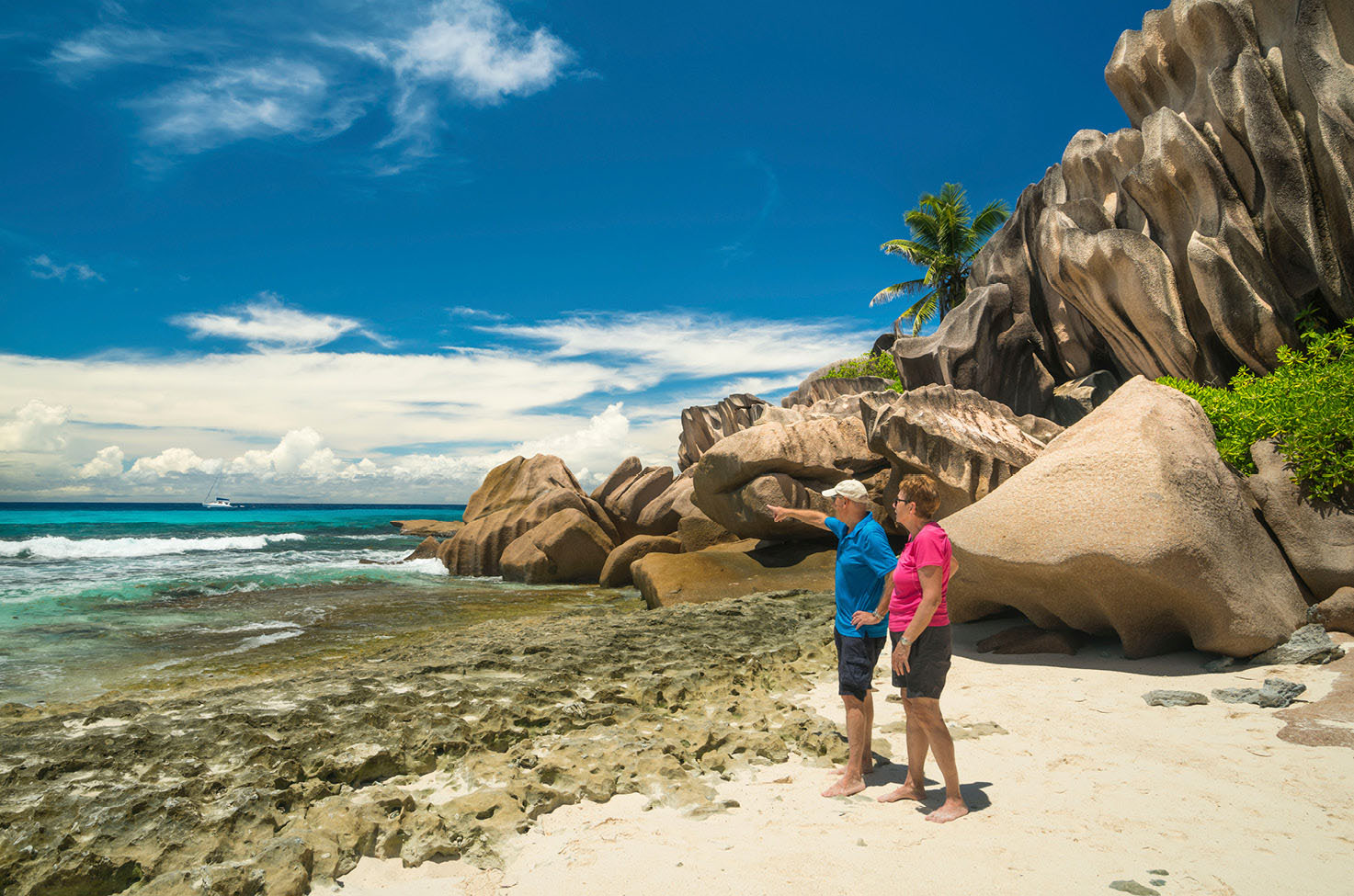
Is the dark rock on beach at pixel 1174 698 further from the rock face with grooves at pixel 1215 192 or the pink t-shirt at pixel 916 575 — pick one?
the rock face with grooves at pixel 1215 192

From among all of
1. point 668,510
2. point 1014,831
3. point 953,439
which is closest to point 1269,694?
point 1014,831

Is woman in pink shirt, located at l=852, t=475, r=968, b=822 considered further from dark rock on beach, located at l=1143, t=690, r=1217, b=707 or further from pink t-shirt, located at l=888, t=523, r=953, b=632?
dark rock on beach, located at l=1143, t=690, r=1217, b=707

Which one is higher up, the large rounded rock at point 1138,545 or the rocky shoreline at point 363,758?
the large rounded rock at point 1138,545

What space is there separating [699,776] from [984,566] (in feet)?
13.2

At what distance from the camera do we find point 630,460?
25.4 meters

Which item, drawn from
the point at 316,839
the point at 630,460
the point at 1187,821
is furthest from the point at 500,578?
the point at 1187,821

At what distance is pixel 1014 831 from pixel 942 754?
1.49ft

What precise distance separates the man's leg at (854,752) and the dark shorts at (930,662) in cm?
46

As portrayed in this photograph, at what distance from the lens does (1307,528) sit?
6.96 m

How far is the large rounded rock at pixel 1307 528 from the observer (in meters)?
6.75

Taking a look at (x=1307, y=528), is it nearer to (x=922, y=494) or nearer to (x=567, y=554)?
(x=922, y=494)

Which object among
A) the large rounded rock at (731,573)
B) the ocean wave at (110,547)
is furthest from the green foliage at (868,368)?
the ocean wave at (110,547)

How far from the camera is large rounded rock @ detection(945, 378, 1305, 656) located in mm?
6172

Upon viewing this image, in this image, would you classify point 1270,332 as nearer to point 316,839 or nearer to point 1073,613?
point 1073,613
